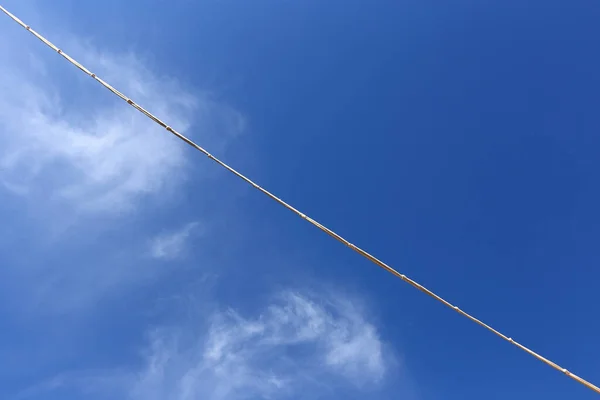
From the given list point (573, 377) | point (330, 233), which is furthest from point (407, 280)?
point (573, 377)

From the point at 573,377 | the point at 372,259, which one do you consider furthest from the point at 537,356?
the point at 372,259

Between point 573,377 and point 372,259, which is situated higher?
point 372,259

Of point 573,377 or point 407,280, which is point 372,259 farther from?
point 573,377

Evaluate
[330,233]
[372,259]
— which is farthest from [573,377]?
[330,233]

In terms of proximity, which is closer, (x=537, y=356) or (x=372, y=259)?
(x=537, y=356)

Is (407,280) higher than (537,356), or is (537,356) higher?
(407,280)

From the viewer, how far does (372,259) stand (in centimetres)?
856

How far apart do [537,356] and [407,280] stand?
323 centimetres

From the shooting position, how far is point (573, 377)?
7480 millimetres

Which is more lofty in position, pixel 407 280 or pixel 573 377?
pixel 407 280

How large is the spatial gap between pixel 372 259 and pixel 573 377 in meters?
4.87

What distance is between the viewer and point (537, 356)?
7.91m

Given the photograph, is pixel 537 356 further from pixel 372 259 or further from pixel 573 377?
A: pixel 372 259

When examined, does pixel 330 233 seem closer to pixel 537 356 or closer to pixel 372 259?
pixel 372 259
